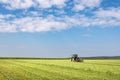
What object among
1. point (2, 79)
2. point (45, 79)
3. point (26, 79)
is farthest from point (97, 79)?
point (2, 79)

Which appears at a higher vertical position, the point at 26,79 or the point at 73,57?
the point at 73,57

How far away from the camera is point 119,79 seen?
25.1m

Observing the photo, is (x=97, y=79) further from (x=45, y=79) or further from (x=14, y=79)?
(x=14, y=79)

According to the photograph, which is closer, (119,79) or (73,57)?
(119,79)

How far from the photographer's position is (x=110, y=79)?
82.6 ft

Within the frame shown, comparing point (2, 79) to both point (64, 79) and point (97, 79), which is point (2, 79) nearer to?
point (64, 79)

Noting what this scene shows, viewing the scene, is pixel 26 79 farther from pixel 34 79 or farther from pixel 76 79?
pixel 76 79

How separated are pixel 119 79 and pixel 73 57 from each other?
62.3 meters

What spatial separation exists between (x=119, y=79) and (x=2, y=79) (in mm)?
10348

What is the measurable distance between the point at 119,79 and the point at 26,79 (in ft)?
26.7

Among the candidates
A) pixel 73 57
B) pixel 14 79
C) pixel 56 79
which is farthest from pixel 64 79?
pixel 73 57

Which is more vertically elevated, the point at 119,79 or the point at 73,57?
the point at 73,57

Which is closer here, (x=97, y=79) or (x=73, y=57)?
(x=97, y=79)

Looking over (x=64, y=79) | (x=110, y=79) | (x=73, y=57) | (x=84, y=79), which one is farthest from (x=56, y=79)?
(x=73, y=57)
